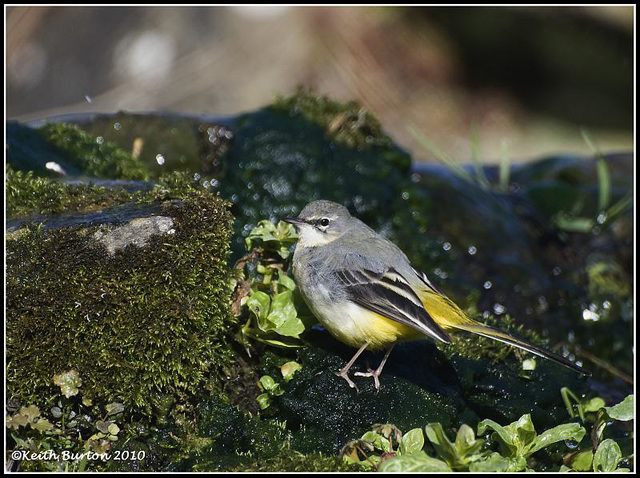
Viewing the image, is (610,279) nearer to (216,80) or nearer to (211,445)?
(211,445)

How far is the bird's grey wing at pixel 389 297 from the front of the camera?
195 inches

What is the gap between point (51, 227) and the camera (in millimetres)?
5066

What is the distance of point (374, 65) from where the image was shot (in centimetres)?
1638

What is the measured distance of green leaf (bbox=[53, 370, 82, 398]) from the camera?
469 cm

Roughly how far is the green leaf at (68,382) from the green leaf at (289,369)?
1372mm

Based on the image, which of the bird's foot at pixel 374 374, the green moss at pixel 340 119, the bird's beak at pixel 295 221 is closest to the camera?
the bird's foot at pixel 374 374

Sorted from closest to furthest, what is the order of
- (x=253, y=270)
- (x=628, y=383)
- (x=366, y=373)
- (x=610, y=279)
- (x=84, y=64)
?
(x=366, y=373) → (x=253, y=270) → (x=628, y=383) → (x=610, y=279) → (x=84, y=64)

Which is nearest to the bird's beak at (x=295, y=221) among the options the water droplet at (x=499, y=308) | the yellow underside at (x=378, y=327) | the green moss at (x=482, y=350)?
the yellow underside at (x=378, y=327)

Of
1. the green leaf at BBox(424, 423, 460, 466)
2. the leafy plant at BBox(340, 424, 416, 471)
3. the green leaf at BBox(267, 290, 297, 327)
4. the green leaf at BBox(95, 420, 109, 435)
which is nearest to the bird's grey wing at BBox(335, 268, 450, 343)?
the green leaf at BBox(267, 290, 297, 327)

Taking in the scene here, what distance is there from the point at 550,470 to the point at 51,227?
12.4 feet

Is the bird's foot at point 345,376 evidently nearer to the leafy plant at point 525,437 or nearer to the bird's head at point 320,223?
the leafy plant at point 525,437

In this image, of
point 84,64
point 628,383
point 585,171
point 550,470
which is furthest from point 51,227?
point 84,64

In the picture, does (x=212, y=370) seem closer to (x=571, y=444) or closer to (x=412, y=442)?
(x=412, y=442)

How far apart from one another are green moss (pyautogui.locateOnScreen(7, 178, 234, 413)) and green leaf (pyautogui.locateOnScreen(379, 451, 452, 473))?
151 centimetres
